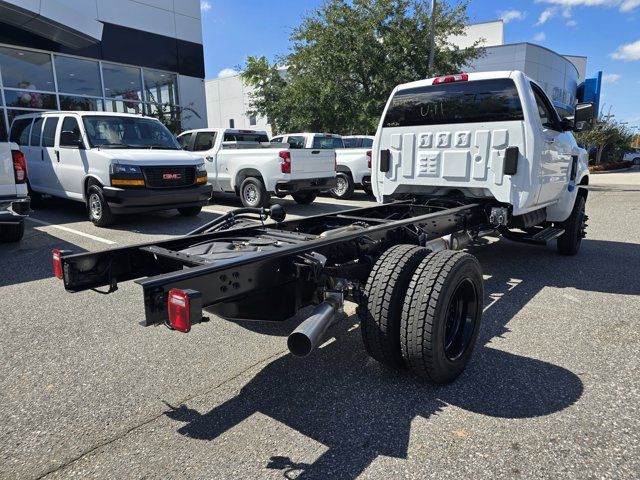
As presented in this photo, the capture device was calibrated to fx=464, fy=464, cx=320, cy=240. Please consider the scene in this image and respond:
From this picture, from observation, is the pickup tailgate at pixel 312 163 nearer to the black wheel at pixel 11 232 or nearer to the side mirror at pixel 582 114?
the black wheel at pixel 11 232

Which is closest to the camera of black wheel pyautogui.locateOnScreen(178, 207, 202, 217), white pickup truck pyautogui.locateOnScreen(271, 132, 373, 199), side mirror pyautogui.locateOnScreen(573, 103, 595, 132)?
side mirror pyautogui.locateOnScreen(573, 103, 595, 132)

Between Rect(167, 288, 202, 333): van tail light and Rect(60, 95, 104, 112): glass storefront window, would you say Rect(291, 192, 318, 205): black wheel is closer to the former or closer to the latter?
Rect(60, 95, 104, 112): glass storefront window

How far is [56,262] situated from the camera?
9.11 feet

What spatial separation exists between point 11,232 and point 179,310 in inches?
253

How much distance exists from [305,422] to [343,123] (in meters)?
17.0

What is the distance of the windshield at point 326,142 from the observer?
13.1m

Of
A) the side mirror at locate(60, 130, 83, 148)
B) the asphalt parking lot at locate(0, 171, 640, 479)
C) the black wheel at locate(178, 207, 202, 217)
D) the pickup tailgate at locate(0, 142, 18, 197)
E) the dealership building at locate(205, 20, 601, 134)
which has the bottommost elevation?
the asphalt parking lot at locate(0, 171, 640, 479)

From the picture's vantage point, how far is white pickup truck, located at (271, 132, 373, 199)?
516 inches

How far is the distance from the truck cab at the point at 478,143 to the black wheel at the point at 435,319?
2.28 m

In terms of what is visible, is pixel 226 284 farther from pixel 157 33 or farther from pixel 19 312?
pixel 157 33

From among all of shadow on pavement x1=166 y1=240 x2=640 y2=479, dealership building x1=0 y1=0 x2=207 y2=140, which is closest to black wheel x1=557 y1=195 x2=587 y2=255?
shadow on pavement x1=166 y1=240 x2=640 y2=479

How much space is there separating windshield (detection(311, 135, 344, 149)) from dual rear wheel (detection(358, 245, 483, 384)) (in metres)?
10.4

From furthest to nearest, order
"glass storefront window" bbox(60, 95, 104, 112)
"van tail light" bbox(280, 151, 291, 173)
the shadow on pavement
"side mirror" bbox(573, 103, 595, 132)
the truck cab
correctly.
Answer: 1. "glass storefront window" bbox(60, 95, 104, 112)
2. "van tail light" bbox(280, 151, 291, 173)
3. "side mirror" bbox(573, 103, 595, 132)
4. the truck cab
5. the shadow on pavement


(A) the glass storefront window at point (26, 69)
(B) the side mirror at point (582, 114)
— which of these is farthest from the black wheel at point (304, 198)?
(A) the glass storefront window at point (26, 69)
